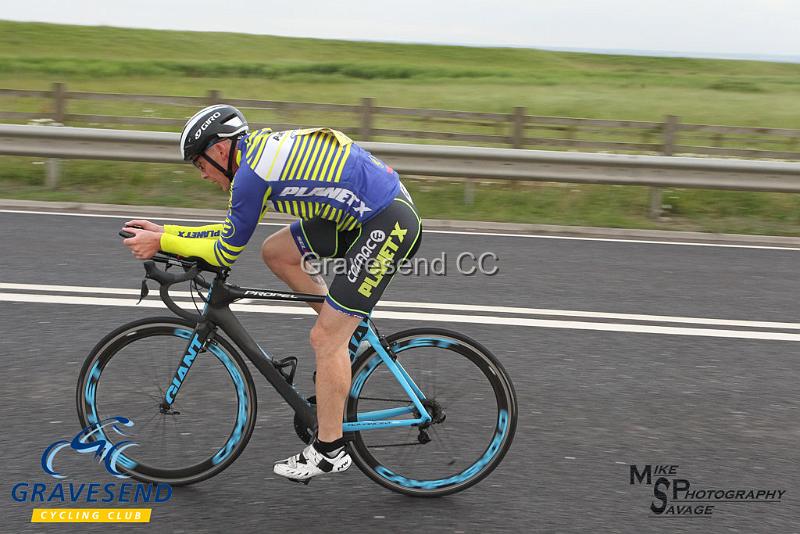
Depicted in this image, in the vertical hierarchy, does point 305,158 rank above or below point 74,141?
above

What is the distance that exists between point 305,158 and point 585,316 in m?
3.49

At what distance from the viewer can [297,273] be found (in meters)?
4.16

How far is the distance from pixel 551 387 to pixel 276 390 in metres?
1.92

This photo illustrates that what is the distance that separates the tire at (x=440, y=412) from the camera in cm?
393

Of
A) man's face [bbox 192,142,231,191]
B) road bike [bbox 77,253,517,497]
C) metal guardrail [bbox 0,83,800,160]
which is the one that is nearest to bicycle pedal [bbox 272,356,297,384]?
road bike [bbox 77,253,517,497]

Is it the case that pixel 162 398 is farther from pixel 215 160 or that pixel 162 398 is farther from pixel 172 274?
pixel 215 160

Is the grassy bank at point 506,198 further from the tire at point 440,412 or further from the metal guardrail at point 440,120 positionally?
the tire at point 440,412

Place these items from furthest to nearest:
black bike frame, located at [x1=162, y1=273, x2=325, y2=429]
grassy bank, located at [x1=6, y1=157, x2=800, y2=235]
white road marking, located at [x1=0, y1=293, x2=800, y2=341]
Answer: grassy bank, located at [x1=6, y1=157, x2=800, y2=235]
white road marking, located at [x1=0, y1=293, x2=800, y2=341]
black bike frame, located at [x1=162, y1=273, x2=325, y2=429]

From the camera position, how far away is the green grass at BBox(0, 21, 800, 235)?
34.2ft

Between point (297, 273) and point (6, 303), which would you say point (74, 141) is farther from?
point (297, 273)

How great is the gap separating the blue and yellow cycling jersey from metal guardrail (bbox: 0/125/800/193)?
640 cm

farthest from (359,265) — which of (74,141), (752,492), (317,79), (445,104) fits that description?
(317,79)

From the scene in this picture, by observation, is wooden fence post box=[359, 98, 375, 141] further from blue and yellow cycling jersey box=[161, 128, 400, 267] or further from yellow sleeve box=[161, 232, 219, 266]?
yellow sleeve box=[161, 232, 219, 266]

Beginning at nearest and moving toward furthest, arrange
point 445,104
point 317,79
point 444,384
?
point 444,384
point 445,104
point 317,79
